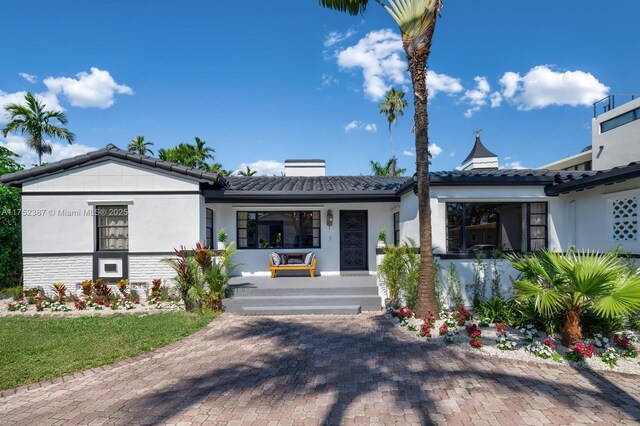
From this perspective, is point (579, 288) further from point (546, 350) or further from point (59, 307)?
point (59, 307)

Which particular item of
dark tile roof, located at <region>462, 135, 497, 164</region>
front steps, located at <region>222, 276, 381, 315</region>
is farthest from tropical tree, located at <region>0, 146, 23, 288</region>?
dark tile roof, located at <region>462, 135, 497, 164</region>

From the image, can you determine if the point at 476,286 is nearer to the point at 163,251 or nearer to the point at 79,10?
the point at 163,251

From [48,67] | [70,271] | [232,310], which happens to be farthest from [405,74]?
[48,67]

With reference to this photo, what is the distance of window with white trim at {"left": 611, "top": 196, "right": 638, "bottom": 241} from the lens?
7134 millimetres

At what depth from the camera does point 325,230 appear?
38.4 feet

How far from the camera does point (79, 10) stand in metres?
9.62

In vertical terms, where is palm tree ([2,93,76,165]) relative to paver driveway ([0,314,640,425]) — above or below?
above

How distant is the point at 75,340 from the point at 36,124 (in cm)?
1902

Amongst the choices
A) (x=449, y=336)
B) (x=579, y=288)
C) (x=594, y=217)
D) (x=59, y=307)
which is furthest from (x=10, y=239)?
(x=594, y=217)

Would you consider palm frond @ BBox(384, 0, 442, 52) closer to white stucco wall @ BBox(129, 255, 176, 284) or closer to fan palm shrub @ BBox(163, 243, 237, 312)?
fan palm shrub @ BBox(163, 243, 237, 312)

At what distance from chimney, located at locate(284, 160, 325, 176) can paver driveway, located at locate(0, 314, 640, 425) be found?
1102cm

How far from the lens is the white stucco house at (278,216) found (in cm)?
825

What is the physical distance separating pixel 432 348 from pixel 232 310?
516 centimetres

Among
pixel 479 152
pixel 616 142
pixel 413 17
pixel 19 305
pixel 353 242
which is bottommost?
pixel 19 305
